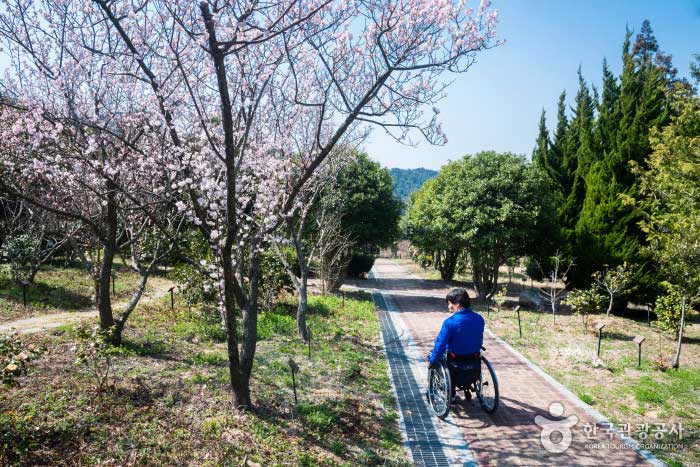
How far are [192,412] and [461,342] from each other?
3.01 meters

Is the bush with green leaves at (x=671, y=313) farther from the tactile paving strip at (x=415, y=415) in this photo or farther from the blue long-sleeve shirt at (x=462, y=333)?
the blue long-sleeve shirt at (x=462, y=333)

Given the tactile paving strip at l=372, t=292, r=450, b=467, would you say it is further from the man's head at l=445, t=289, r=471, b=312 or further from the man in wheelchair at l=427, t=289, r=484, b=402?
the man's head at l=445, t=289, r=471, b=312

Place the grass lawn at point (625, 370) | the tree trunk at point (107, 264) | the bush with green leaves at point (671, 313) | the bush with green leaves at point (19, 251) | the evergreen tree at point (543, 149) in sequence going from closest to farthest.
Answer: the grass lawn at point (625, 370)
the tree trunk at point (107, 264)
the bush with green leaves at point (671, 313)
the bush with green leaves at point (19, 251)
the evergreen tree at point (543, 149)

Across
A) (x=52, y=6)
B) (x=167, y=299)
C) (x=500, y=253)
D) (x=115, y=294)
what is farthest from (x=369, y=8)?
(x=500, y=253)

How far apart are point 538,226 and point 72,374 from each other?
1377cm

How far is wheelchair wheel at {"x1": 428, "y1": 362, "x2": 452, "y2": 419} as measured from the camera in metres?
4.84

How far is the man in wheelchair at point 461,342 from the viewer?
485 centimetres

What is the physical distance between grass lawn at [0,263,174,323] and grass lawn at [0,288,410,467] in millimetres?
3355

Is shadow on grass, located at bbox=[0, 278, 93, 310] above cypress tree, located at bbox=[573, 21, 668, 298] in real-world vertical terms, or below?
below

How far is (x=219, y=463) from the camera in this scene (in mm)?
3646

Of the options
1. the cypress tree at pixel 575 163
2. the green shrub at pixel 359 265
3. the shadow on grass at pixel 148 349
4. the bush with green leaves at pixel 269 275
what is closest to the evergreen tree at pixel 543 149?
the cypress tree at pixel 575 163

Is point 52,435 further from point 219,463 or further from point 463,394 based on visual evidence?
point 463,394

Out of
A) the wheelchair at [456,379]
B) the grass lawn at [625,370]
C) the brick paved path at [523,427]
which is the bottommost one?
the brick paved path at [523,427]

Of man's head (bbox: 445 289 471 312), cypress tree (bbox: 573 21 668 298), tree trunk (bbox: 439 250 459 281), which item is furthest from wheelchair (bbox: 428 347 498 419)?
tree trunk (bbox: 439 250 459 281)
